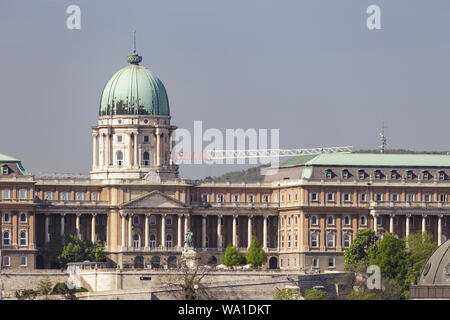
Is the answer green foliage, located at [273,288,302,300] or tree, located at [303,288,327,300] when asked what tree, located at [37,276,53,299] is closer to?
green foliage, located at [273,288,302,300]

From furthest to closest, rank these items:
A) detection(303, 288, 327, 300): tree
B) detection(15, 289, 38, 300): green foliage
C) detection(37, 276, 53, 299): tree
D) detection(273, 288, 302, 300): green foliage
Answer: detection(37, 276, 53, 299): tree
detection(15, 289, 38, 300): green foliage
detection(303, 288, 327, 300): tree
detection(273, 288, 302, 300): green foliage

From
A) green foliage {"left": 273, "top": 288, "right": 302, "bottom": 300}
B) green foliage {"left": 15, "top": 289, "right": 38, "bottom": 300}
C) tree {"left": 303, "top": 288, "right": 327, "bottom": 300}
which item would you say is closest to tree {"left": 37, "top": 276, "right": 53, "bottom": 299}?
green foliage {"left": 15, "top": 289, "right": 38, "bottom": 300}

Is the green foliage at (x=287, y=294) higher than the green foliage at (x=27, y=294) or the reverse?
higher

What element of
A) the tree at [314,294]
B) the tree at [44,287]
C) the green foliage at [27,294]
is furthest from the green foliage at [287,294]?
the green foliage at [27,294]

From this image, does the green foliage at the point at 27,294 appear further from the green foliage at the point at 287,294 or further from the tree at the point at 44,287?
the green foliage at the point at 287,294

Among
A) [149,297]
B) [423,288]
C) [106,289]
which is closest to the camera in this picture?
[423,288]

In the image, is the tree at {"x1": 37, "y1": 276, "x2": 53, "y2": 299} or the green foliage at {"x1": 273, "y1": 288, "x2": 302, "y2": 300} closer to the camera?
the green foliage at {"x1": 273, "y1": 288, "x2": 302, "y2": 300}

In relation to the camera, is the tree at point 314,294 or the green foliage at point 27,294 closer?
the tree at point 314,294

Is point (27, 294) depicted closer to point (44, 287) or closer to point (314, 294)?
point (44, 287)

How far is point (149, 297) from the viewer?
183875 millimetres

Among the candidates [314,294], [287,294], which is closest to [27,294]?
[287,294]
